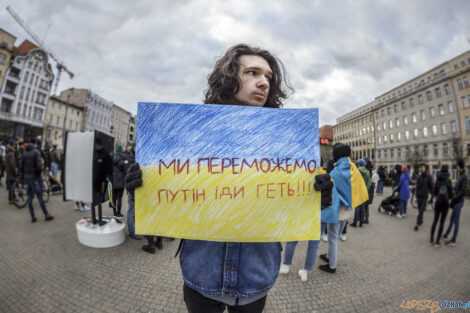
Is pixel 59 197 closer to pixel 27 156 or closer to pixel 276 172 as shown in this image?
pixel 27 156

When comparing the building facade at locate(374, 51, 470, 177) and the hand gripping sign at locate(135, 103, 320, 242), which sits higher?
→ the building facade at locate(374, 51, 470, 177)

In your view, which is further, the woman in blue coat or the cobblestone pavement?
the woman in blue coat

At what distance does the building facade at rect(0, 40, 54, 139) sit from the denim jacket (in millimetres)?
49427

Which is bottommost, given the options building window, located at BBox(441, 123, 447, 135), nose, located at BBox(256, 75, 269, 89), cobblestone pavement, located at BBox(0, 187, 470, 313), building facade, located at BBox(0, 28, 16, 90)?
cobblestone pavement, located at BBox(0, 187, 470, 313)

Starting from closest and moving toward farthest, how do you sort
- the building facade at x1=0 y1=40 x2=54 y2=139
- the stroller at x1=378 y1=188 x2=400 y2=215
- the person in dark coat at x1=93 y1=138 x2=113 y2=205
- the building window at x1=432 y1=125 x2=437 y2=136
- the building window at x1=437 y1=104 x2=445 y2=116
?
the person in dark coat at x1=93 y1=138 x2=113 y2=205, the stroller at x1=378 y1=188 x2=400 y2=215, the building facade at x1=0 y1=40 x2=54 y2=139, the building window at x1=437 y1=104 x2=445 y2=116, the building window at x1=432 y1=125 x2=437 y2=136

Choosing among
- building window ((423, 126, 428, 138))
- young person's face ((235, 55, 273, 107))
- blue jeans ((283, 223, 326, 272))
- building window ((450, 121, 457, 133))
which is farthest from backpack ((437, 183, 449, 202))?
building window ((423, 126, 428, 138))

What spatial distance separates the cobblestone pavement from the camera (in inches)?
98.8

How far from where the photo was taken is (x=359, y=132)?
53.8 meters

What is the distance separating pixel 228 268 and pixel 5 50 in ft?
174

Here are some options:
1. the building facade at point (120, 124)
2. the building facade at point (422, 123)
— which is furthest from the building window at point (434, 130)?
the building facade at point (120, 124)

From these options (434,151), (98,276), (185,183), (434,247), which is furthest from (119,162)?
(434,151)

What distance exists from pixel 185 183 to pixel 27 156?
6754mm

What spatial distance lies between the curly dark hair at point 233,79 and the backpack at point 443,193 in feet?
20.0

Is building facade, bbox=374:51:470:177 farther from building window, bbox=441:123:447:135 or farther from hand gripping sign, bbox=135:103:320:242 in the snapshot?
hand gripping sign, bbox=135:103:320:242
